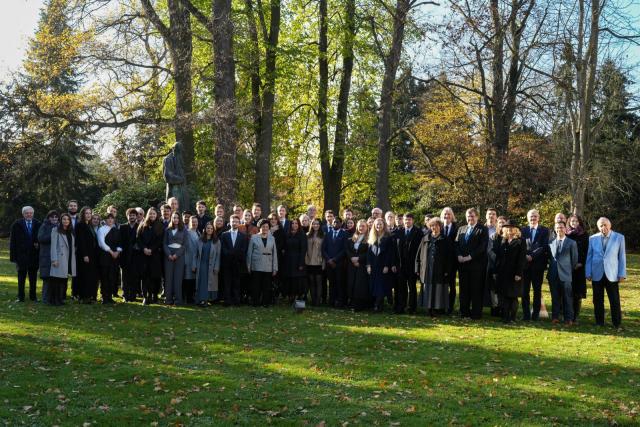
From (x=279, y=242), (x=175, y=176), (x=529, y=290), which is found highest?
(x=175, y=176)

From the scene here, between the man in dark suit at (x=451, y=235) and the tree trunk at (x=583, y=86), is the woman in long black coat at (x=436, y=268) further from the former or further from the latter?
the tree trunk at (x=583, y=86)

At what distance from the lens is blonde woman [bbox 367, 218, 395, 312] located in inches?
504

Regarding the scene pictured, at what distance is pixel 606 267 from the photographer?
1152 cm

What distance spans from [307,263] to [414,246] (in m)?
2.30

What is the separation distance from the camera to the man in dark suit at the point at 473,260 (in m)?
12.0

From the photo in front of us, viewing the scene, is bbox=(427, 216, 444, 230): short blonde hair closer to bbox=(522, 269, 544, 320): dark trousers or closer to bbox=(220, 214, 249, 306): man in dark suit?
bbox=(522, 269, 544, 320): dark trousers

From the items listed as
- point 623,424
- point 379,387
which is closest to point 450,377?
point 379,387

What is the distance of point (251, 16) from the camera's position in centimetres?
2297

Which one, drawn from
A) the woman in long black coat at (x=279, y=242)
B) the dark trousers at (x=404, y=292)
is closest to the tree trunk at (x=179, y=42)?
the woman in long black coat at (x=279, y=242)

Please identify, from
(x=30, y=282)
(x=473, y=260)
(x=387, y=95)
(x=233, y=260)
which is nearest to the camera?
(x=473, y=260)

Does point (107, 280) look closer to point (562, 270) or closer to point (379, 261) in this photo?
point (379, 261)

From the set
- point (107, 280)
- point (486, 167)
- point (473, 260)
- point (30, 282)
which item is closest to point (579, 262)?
point (473, 260)

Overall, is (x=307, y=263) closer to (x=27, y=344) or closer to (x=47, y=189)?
(x=27, y=344)

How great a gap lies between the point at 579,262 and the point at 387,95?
1144 centimetres
